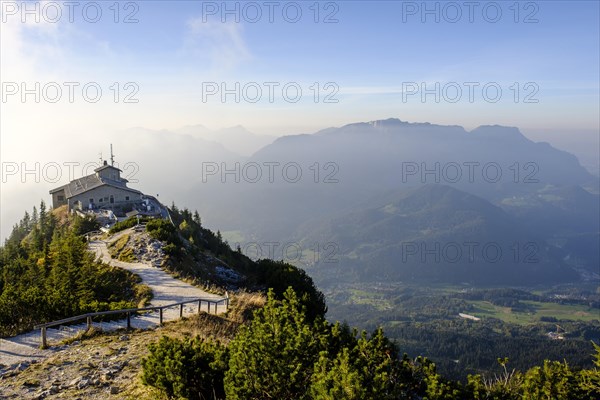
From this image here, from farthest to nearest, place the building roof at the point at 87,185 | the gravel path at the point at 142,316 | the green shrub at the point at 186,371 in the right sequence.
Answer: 1. the building roof at the point at 87,185
2. the gravel path at the point at 142,316
3. the green shrub at the point at 186,371

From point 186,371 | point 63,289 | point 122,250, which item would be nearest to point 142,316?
point 63,289

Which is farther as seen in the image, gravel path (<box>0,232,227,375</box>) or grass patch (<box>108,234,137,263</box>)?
grass patch (<box>108,234,137,263</box>)

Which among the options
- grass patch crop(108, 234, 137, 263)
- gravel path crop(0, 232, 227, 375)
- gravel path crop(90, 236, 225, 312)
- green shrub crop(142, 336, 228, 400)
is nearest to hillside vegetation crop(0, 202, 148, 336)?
gravel path crop(90, 236, 225, 312)

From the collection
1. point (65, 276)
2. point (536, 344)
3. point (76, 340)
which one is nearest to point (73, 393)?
point (76, 340)

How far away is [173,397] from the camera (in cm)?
993

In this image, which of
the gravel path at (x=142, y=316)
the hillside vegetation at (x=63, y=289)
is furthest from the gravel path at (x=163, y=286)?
the hillside vegetation at (x=63, y=289)

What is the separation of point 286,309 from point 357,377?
110 inches

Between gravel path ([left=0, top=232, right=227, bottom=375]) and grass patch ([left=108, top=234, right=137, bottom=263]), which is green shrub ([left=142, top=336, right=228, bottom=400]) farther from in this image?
grass patch ([left=108, top=234, right=137, bottom=263])

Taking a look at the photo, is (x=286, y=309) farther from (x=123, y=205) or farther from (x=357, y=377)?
(x=123, y=205)

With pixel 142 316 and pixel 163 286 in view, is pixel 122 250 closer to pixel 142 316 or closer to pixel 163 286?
pixel 163 286

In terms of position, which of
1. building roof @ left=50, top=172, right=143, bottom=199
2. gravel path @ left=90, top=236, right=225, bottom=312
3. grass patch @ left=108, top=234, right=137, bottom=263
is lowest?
gravel path @ left=90, top=236, right=225, bottom=312

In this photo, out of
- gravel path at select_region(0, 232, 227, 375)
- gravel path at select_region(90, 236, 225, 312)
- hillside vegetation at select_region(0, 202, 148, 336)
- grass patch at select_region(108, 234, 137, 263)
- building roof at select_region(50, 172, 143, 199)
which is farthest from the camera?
building roof at select_region(50, 172, 143, 199)

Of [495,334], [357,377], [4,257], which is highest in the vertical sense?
[357,377]

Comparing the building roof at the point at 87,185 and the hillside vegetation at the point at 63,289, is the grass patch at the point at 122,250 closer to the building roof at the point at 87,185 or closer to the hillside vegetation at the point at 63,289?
the hillside vegetation at the point at 63,289
